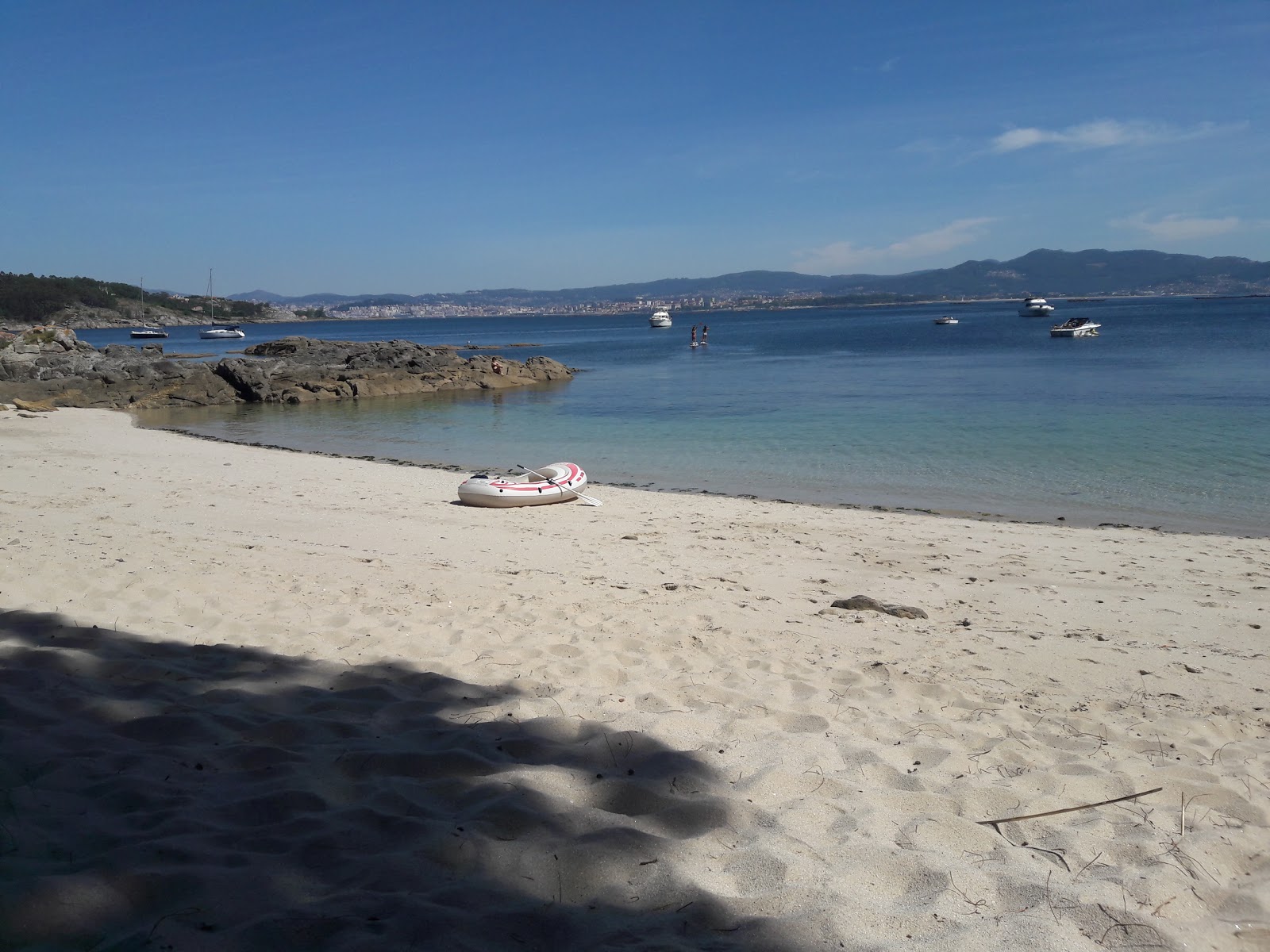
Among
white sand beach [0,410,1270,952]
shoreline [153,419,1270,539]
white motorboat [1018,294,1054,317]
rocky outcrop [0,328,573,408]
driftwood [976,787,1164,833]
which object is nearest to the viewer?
white sand beach [0,410,1270,952]

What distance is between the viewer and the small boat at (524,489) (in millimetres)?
12297

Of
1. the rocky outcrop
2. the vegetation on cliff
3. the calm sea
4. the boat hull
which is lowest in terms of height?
the calm sea

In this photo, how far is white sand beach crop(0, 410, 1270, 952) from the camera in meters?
2.81

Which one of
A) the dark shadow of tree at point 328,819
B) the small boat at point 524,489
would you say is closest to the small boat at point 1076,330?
the small boat at point 524,489

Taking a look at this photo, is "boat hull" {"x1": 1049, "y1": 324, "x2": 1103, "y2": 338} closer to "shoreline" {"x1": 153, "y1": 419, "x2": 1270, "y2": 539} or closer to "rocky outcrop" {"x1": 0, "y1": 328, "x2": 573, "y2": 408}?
"rocky outcrop" {"x1": 0, "y1": 328, "x2": 573, "y2": 408}

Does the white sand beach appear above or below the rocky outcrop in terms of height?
below

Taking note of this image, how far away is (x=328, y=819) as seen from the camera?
10.7ft

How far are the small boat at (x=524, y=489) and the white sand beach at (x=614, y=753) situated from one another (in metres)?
3.59

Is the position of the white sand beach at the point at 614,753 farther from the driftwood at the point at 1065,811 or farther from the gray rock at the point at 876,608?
the gray rock at the point at 876,608

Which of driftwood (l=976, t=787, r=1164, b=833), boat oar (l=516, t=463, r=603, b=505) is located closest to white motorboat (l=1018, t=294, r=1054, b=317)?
boat oar (l=516, t=463, r=603, b=505)

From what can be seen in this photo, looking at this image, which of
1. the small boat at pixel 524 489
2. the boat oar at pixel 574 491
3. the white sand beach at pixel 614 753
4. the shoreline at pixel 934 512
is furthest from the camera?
the boat oar at pixel 574 491

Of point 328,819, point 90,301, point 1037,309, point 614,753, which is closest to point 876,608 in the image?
point 614,753

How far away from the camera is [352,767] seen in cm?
375

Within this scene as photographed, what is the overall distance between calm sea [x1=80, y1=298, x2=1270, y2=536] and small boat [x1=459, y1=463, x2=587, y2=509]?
9.55 ft
